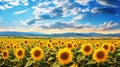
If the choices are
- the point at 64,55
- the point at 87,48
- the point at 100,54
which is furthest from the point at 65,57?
the point at 87,48

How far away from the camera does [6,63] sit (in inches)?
463

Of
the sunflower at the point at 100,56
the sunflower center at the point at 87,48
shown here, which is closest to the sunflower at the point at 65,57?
the sunflower at the point at 100,56

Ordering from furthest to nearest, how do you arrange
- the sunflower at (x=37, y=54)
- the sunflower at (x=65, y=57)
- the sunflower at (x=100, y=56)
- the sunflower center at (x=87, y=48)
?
the sunflower center at (x=87, y=48)
the sunflower at (x=37, y=54)
the sunflower at (x=65, y=57)
the sunflower at (x=100, y=56)

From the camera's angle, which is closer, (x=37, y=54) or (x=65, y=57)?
(x=65, y=57)

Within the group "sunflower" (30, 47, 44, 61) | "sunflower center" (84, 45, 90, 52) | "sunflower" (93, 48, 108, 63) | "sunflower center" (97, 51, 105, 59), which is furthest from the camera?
"sunflower center" (84, 45, 90, 52)

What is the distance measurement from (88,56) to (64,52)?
0.99 m

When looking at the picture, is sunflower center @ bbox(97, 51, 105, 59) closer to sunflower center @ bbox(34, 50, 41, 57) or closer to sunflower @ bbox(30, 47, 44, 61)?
sunflower @ bbox(30, 47, 44, 61)

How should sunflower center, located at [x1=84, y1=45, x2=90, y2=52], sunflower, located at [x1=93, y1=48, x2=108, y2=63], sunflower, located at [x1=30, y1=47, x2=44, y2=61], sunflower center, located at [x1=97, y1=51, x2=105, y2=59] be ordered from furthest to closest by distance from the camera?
sunflower center, located at [x1=84, y1=45, x2=90, y2=52]
sunflower, located at [x1=30, y1=47, x2=44, y2=61]
sunflower center, located at [x1=97, y1=51, x2=105, y2=59]
sunflower, located at [x1=93, y1=48, x2=108, y2=63]

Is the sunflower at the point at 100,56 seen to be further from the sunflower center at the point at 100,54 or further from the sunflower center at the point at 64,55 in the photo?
the sunflower center at the point at 64,55

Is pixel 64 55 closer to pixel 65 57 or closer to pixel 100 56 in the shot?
pixel 65 57

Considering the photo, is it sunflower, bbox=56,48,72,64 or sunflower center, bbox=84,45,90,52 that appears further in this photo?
sunflower center, bbox=84,45,90,52

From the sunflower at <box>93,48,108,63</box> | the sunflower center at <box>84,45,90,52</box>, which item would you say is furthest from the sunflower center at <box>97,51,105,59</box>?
the sunflower center at <box>84,45,90,52</box>

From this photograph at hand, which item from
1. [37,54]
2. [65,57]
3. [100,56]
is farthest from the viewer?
[37,54]

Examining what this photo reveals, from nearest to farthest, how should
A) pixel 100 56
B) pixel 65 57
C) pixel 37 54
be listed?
pixel 100 56
pixel 65 57
pixel 37 54
